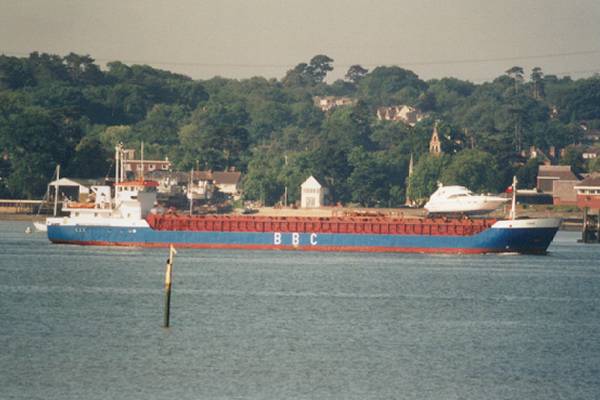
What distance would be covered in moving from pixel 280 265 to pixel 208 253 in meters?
10.7

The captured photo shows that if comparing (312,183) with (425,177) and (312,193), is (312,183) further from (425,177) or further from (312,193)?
(425,177)

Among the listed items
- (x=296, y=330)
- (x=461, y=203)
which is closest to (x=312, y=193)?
(x=461, y=203)

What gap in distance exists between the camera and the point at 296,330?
56062mm

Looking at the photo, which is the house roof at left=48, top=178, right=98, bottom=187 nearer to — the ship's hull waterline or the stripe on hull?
the ship's hull waterline

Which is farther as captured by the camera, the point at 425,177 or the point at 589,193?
the point at 425,177

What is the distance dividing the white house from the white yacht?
6158 centimetres

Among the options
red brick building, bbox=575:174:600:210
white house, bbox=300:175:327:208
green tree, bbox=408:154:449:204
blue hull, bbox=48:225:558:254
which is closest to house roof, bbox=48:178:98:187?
white house, bbox=300:175:327:208

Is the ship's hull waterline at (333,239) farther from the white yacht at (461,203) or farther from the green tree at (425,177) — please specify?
the green tree at (425,177)

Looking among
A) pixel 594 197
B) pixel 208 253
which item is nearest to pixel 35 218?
pixel 208 253

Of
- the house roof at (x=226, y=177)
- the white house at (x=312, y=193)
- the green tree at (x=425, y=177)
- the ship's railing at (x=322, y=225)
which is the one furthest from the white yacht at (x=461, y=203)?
the house roof at (x=226, y=177)

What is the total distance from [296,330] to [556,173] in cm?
13863

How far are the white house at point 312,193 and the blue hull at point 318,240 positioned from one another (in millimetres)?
85666

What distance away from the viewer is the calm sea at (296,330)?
45531 millimetres

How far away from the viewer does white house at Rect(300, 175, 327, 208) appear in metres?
182
